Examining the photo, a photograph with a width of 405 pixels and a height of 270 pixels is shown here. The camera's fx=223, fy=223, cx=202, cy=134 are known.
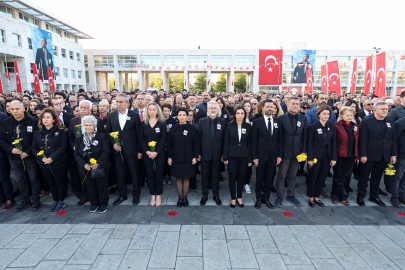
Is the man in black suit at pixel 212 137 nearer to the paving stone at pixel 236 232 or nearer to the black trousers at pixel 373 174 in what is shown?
the paving stone at pixel 236 232

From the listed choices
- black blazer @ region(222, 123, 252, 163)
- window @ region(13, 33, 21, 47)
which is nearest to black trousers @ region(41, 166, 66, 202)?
black blazer @ region(222, 123, 252, 163)

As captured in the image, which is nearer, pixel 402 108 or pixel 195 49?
pixel 402 108

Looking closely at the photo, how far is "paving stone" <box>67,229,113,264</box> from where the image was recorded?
3064mm

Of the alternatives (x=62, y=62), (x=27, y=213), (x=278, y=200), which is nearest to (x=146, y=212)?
(x=27, y=213)

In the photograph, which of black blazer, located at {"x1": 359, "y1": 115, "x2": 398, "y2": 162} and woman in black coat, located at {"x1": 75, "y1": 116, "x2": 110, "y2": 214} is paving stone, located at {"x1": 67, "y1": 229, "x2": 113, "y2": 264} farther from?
black blazer, located at {"x1": 359, "y1": 115, "x2": 398, "y2": 162}

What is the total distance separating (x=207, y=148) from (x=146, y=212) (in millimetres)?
1710

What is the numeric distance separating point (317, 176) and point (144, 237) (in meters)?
3.61

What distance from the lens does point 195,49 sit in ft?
134

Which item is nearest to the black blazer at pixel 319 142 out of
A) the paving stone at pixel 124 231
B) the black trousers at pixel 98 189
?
the paving stone at pixel 124 231

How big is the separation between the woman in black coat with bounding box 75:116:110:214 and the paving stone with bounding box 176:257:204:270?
210cm

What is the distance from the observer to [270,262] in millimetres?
3008

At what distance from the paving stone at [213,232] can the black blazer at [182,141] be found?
1326 millimetres

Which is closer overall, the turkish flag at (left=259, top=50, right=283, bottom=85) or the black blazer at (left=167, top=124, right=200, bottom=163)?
the black blazer at (left=167, top=124, right=200, bottom=163)

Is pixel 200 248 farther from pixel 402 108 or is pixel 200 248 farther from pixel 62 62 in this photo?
pixel 62 62
